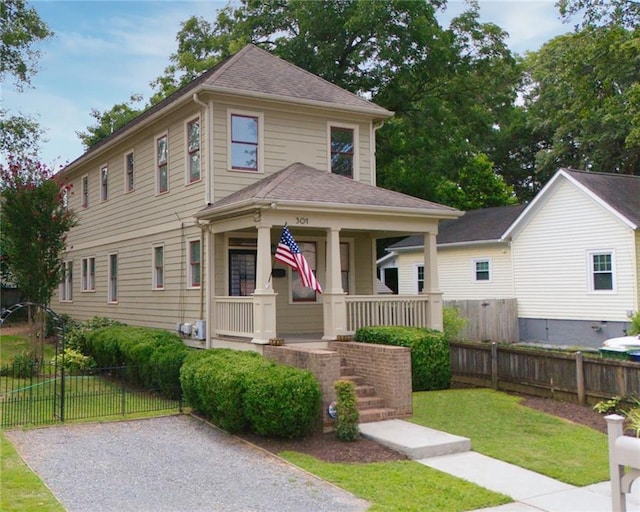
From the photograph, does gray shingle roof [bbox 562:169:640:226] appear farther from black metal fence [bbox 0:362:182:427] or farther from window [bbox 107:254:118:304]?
window [bbox 107:254:118:304]

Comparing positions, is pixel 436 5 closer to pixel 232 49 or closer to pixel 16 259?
pixel 232 49

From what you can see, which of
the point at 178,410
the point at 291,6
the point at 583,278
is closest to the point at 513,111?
the point at 291,6

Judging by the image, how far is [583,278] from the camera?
21.0 m

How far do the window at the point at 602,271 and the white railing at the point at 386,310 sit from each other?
8836mm

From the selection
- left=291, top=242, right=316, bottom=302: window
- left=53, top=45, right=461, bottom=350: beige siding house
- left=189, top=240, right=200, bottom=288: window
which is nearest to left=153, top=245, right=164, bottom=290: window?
left=53, top=45, right=461, bottom=350: beige siding house

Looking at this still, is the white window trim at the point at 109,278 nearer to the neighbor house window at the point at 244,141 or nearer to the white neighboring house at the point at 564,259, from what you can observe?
the neighbor house window at the point at 244,141

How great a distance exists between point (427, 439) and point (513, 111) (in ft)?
102

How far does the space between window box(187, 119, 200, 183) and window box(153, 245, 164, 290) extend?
114 inches

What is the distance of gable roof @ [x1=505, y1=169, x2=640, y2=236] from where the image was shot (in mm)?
19734

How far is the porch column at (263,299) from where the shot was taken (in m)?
12.3

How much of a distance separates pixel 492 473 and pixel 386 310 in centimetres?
641

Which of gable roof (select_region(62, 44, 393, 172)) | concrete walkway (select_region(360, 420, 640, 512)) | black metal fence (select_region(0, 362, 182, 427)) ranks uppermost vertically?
gable roof (select_region(62, 44, 393, 172))

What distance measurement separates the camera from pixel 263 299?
1231 centimetres

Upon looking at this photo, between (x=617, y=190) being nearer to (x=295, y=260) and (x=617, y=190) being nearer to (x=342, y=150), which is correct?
(x=342, y=150)
